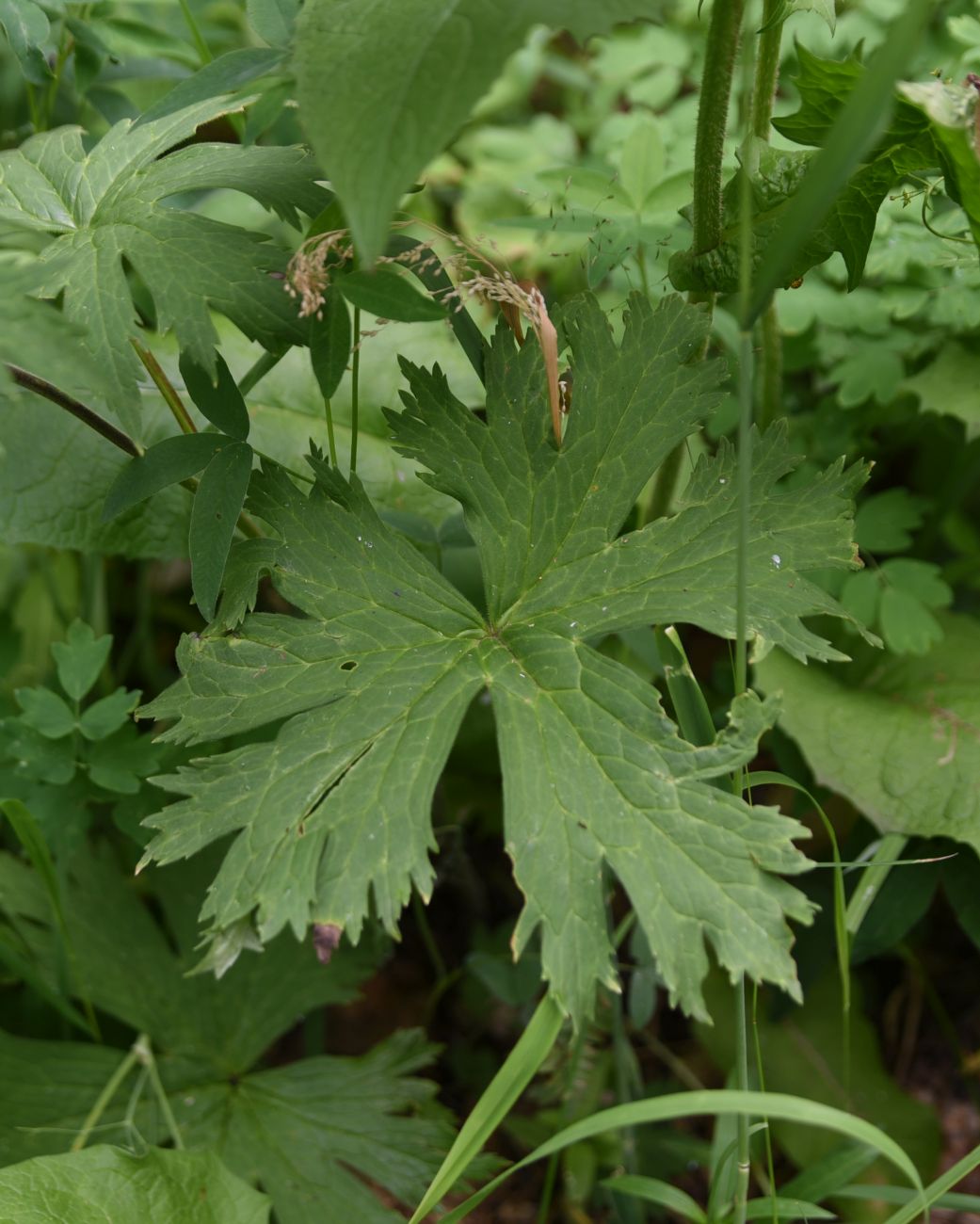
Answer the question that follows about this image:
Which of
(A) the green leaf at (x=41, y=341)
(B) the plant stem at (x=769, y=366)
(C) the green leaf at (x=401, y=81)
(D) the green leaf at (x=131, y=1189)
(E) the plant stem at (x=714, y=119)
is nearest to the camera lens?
(C) the green leaf at (x=401, y=81)

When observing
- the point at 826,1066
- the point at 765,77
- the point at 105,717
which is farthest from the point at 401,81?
the point at 826,1066

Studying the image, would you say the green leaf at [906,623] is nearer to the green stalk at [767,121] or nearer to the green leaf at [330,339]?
the green stalk at [767,121]

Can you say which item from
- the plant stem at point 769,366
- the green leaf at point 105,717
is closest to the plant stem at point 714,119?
the plant stem at point 769,366

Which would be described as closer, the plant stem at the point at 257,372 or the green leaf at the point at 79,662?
the plant stem at the point at 257,372

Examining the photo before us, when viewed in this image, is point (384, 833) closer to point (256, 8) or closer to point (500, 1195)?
point (256, 8)

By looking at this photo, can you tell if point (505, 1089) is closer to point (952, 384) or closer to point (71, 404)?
point (71, 404)

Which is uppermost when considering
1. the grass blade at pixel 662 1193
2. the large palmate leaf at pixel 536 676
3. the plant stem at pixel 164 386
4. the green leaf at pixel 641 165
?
the green leaf at pixel 641 165

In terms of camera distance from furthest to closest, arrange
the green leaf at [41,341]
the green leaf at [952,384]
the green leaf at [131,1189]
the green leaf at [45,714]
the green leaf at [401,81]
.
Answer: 1. the green leaf at [952,384]
2. the green leaf at [45,714]
3. the green leaf at [131,1189]
4. the green leaf at [41,341]
5. the green leaf at [401,81]

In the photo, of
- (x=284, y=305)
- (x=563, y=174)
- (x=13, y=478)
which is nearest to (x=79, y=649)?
(x=13, y=478)
